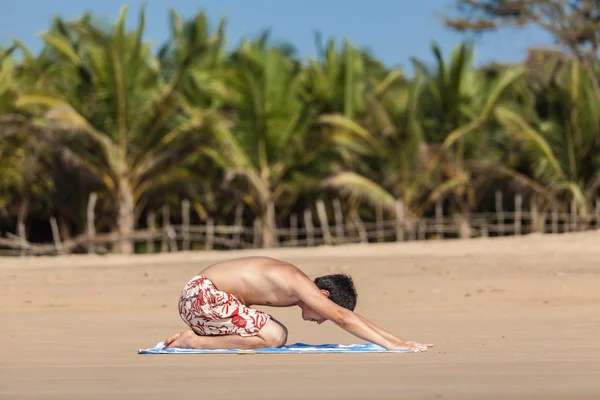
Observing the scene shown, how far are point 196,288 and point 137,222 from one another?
26.8 m

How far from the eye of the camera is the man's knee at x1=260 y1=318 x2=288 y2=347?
7277 mm

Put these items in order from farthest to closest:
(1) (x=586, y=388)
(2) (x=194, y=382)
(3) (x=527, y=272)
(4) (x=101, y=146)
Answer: (4) (x=101, y=146), (3) (x=527, y=272), (2) (x=194, y=382), (1) (x=586, y=388)

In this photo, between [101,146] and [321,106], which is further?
[321,106]

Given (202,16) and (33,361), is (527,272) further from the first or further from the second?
(202,16)

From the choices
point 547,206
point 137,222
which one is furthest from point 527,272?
point 137,222

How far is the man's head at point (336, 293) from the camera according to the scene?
706cm

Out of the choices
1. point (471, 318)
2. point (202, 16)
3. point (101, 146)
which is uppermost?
point (202, 16)

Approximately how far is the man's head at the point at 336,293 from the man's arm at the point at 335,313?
0.11 metres

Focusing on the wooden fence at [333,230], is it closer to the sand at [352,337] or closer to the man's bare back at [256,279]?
the sand at [352,337]

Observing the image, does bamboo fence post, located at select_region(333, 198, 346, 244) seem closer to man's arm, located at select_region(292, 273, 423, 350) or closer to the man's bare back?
the man's bare back

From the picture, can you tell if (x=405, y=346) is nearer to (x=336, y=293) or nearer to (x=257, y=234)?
(x=336, y=293)

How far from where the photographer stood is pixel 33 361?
6.89 m

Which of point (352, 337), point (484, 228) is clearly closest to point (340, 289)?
point (352, 337)

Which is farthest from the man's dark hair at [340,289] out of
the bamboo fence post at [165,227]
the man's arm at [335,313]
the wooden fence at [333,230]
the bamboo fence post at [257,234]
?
the bamboo fence post at [257,234]
